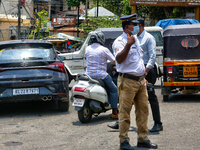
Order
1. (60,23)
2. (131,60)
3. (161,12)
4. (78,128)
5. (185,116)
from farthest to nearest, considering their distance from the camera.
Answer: (60,23)
(161,12)
(185,116)
(78,128)
(131,60)

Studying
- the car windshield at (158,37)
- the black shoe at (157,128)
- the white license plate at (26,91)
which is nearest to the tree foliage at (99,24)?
the car windshield at (158,37)

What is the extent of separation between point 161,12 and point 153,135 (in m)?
28.3

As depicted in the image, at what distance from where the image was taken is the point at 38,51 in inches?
310

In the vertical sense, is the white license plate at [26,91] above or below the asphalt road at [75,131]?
above

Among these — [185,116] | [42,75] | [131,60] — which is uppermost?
[131,60]

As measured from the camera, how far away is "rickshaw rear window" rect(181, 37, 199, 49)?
9828 millimetres

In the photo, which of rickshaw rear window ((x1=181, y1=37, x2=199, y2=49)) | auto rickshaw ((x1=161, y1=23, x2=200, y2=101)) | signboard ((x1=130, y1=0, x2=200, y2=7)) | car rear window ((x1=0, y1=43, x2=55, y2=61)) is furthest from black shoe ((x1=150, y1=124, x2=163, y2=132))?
signboard ((x1=130, y1=0, x2=200, y2=7))

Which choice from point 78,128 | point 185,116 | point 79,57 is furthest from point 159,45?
point 78,128

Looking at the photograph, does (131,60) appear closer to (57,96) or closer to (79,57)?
(57,96)

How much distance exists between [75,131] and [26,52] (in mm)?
2496

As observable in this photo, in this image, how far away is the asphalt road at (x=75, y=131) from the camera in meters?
5.18

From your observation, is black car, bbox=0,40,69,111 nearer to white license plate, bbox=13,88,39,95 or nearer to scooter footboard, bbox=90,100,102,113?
white license plate, bbox=13,88,39,95

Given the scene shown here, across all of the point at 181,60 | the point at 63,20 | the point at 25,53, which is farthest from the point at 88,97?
the point at 63,20

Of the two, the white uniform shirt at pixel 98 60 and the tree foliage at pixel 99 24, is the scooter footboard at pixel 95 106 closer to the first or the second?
the white uniform shirt at pixel 98 60
